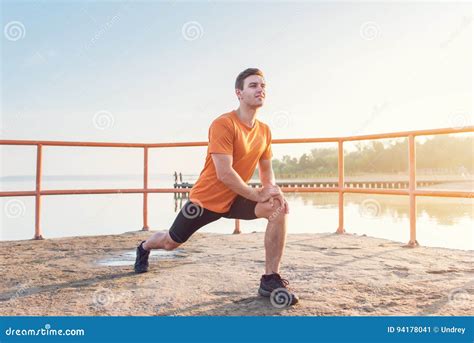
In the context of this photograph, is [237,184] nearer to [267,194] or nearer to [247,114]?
[267,194]

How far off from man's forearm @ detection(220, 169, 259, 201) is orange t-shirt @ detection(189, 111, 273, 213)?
0.42 ft

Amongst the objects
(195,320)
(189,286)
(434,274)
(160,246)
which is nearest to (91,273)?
(160,246)

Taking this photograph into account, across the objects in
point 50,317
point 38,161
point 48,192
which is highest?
point 38,161

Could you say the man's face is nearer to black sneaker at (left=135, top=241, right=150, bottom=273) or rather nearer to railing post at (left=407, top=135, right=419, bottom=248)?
black sneaker at (left=135, top=241, right=150, bottom=273)

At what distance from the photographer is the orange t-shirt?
2480 mm

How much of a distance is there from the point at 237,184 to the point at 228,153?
0.59 feet

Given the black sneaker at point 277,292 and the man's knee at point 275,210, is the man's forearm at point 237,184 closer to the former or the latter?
the man's knee at point 275,210

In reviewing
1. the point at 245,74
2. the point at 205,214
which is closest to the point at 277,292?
the point at 205,214

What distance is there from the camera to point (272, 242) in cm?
250

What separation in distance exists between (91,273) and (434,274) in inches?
98.2

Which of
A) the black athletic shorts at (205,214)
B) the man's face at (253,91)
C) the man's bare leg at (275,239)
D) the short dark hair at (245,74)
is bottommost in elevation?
the man's bare leg at (275,239)

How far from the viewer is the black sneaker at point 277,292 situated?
2359mm

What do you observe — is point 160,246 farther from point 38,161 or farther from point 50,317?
point 38,161

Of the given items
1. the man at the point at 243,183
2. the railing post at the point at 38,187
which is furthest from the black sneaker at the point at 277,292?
the railing post at the point at 38,187
